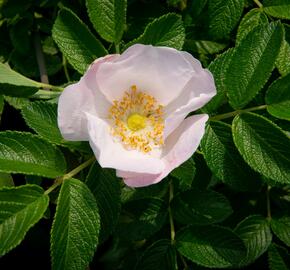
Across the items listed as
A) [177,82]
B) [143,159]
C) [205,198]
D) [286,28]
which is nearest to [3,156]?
[143,159]

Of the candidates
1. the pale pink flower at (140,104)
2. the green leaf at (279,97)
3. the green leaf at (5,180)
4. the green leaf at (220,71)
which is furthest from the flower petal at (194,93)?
the green leaf at (5,180)

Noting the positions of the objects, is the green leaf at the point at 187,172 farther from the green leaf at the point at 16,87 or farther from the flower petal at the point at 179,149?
the green leaf at the point at 16,87

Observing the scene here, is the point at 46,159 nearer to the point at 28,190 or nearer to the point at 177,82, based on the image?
the point at 28,190

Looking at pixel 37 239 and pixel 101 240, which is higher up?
pixel 101 240

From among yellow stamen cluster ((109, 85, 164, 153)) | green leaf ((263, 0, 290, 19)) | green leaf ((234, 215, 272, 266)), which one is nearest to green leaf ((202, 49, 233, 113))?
yellow stamen cluster ((109, 85, 164, 153))

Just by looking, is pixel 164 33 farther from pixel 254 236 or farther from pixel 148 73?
pixel 254 236

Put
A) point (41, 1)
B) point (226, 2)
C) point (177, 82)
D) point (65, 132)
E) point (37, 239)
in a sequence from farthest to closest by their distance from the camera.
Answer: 1. point (37, 239)
2. point (41, 1)
3. point (226, 2)
4. point (177, 82)
5. point (65, 132)
